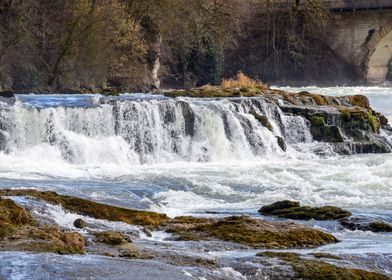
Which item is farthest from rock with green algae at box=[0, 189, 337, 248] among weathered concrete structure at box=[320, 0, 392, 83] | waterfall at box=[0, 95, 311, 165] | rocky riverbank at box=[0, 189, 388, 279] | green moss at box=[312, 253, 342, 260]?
weathered concrete structure at box=[320, 0, 392, 83]

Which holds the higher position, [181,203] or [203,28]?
[203,28]

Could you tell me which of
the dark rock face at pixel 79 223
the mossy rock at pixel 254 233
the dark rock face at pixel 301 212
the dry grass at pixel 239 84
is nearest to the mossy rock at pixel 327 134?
the dry grass at pixel 239 84

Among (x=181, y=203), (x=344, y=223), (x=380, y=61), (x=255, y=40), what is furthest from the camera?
(x=380, y=61)

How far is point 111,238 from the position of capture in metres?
9.77

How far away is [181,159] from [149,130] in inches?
46.6

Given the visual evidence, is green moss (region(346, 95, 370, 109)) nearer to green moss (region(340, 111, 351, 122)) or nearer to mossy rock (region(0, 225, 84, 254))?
green moss (region(340, 111, 351, 122))

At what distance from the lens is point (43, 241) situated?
9078 mm

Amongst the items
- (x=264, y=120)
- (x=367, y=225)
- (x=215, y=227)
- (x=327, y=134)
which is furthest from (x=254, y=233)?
(x=327, y=134)

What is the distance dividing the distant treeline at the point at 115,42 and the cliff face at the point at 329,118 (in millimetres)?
6013

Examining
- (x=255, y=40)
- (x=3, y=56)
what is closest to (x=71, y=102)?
(x=3, y=56)

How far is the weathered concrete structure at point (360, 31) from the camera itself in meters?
54.9

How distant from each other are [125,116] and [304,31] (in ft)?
108

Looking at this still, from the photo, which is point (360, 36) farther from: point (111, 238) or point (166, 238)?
point (111, 238)

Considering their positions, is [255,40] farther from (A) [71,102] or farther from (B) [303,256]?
(B) [303,256]
